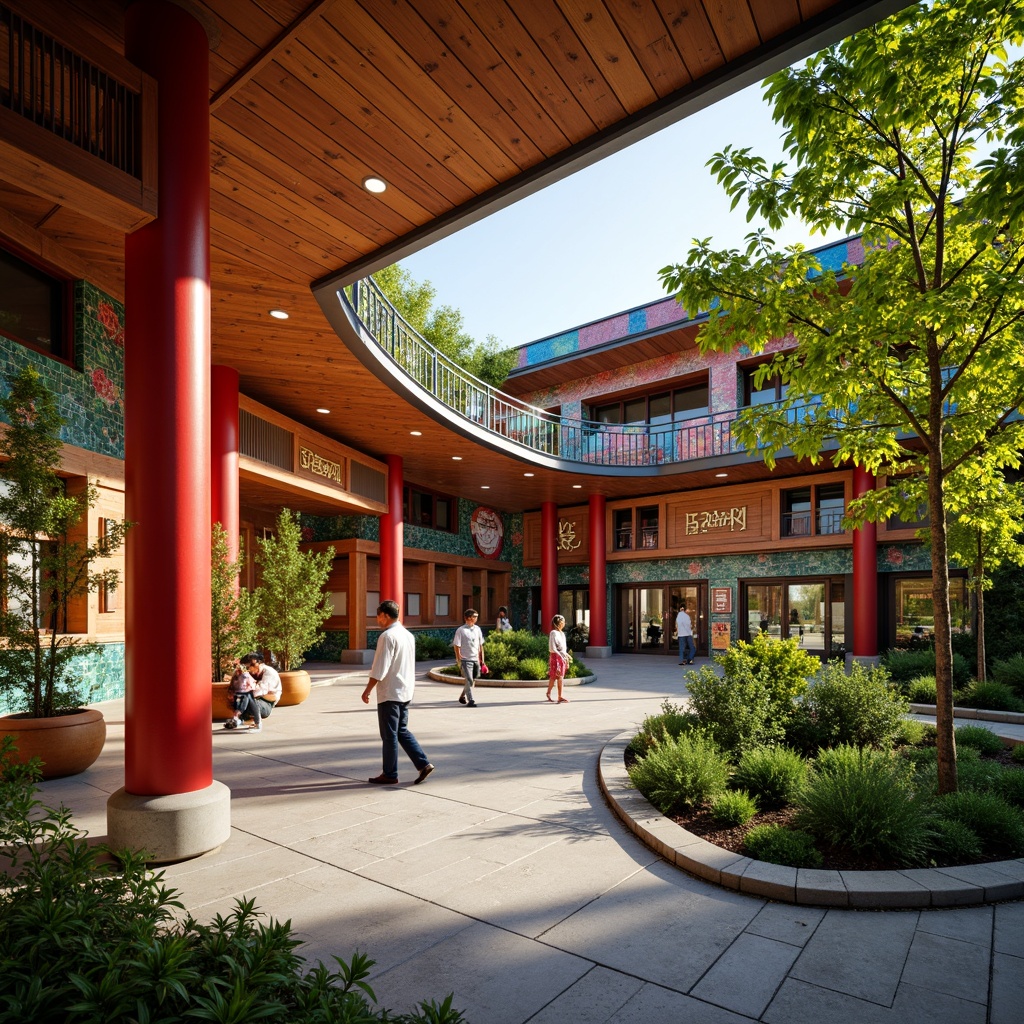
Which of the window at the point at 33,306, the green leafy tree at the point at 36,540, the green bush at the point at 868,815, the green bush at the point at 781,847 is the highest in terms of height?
the window at the point at 33,306

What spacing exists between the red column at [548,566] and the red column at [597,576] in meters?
1.43

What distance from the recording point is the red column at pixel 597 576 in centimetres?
2186

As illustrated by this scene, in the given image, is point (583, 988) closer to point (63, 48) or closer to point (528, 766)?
point (528, 766)

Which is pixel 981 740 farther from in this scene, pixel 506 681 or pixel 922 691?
pixel 506 681

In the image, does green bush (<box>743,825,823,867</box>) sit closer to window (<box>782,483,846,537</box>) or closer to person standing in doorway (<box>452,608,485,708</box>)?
person standing in doorway (<box>452,608,485,708</box>)

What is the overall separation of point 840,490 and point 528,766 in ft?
46.9

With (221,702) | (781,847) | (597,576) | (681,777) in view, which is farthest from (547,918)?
(597,576)

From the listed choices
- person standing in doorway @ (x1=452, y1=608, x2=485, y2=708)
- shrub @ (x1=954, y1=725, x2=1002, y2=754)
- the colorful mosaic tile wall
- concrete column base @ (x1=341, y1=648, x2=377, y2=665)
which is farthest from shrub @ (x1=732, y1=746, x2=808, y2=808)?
concrete column base @ (x1=341, y1=648, x2=377, y2=665)

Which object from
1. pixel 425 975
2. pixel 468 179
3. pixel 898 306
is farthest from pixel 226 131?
pixel 425 975

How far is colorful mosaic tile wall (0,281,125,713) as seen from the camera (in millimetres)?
9156

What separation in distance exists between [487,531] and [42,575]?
18455 millimetres

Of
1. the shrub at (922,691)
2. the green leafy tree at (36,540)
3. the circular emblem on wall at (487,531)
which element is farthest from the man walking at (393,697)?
the circular emblem on wall at (487,531)

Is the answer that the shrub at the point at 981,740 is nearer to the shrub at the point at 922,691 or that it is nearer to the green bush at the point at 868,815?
the shrub at the point at 922,691

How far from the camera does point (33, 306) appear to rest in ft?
29.1
